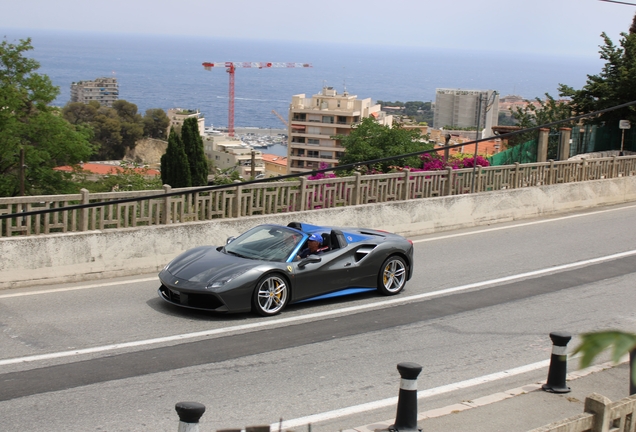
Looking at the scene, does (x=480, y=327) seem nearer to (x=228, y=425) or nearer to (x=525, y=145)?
(x=228, y=425)

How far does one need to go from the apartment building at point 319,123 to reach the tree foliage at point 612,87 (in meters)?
115

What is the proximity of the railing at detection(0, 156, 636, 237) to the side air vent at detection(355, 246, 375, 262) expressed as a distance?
3.06 metres

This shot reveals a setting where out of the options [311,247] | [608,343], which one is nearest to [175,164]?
[311,247]

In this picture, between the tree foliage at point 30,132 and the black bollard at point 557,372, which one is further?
the tree foliage at point 30,132

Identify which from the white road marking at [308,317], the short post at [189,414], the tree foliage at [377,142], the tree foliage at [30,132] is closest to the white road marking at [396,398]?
the short post at [189,414]

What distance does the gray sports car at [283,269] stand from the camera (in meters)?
10.7

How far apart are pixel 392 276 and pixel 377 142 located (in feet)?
51.6

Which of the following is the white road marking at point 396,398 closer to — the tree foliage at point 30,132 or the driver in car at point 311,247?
the driver in car at point 311,247

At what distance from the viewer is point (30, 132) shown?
40438mm

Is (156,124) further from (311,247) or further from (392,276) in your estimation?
(311,247)

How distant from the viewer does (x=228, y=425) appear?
7.11 meters

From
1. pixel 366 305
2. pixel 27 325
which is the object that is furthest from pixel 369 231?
pixel 27 325

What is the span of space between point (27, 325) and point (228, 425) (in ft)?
14.1

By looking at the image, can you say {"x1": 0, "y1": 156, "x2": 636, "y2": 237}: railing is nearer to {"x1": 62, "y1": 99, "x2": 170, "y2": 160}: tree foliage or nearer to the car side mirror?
the car side mirror
